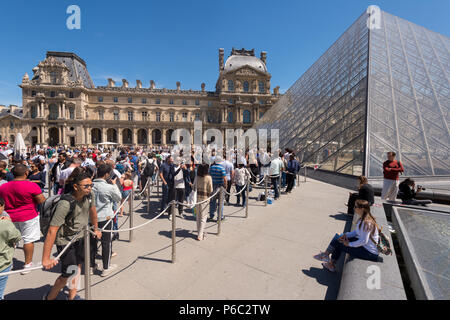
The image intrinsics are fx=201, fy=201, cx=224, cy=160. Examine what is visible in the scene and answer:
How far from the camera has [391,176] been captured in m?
5.50

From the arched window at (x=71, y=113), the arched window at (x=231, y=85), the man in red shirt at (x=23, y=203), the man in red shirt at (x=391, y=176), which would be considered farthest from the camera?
the arched window at (x=231, y=85)

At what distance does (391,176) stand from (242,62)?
2076 inches

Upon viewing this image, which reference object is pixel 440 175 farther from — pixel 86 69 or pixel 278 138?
pixel 86 69

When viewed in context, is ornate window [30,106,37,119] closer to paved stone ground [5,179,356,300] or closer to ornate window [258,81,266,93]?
ornate window [258,81,266,93]

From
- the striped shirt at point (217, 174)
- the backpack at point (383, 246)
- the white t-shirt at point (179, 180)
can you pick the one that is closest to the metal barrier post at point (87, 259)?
the striped shirt at point (217, 174)

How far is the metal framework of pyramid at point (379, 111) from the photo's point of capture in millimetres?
8188

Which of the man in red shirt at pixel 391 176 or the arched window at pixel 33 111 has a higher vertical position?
the arched window at pixel 33 111

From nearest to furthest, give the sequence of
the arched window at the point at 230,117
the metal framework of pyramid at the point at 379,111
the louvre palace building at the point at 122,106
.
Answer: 1. the metal framework of pyramid at the point at 379,111
2. the louvre palace building at the point at 122,106
3. the arched window at the point at 230,117

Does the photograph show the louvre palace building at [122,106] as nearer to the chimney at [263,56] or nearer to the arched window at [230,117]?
the arched window at [230,117]

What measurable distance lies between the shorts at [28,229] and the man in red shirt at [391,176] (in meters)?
7.72

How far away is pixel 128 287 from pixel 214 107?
51.0 meters

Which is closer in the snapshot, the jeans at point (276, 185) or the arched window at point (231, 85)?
the jeans at point (276, 185)

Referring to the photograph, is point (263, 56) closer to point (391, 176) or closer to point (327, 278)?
point (391, 176)

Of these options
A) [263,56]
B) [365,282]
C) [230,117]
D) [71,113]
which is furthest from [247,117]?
[365,282]
